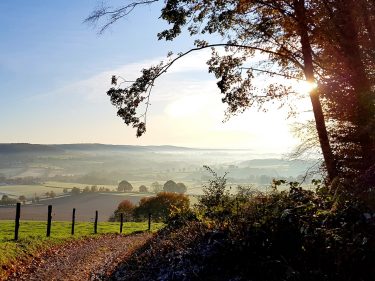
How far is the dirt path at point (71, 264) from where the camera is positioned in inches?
533

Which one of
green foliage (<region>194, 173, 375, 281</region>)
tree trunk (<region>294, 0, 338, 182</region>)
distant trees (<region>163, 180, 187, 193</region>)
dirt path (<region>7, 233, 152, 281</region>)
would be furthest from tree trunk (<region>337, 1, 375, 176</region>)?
distant trees (<region>163, 180, 187, 193</region>)

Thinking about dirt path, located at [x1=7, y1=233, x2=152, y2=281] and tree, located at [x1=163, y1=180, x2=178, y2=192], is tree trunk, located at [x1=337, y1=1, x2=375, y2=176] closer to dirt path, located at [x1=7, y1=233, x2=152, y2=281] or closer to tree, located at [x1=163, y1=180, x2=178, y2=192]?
dirt path, located at [x1=7, y1=233, x2=152, y2=281]

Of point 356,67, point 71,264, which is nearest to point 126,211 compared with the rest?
point 71,264

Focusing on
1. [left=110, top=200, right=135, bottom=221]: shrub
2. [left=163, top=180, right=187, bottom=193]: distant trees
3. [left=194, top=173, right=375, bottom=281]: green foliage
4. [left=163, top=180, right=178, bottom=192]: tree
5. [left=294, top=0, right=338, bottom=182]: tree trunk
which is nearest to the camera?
[left=194, top=173, right=375, bottom=281]: green foliage

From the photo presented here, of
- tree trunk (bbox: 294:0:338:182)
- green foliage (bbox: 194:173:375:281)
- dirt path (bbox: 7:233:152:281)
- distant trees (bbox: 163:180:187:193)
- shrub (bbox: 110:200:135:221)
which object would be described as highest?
tree trunk (bbox: 294:0:338:182)

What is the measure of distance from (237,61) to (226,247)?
10340 mm

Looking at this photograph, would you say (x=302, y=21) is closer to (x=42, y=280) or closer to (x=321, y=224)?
(x=321, y=224)

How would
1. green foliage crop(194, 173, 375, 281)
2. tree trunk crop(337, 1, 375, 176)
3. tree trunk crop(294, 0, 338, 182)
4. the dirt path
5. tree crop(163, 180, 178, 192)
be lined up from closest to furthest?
green foliage crop(194, 173, 375, 281) → the dirt path → tree trunk crop(294, 0, 338, 182) → tree trunk crop(337, 1, 375, 176) → tree crop(163, 180, 178, 192)

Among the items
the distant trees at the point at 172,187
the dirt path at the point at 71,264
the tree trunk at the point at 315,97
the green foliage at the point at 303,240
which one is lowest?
the distant trees at the point at 172,187

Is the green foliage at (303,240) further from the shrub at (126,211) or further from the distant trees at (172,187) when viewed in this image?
the distant trees at (172,187)

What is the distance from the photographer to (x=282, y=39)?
A: 16.8 metres

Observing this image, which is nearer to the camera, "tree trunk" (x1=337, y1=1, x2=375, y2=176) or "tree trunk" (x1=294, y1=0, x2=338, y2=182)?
"tree trunk" (x1=294, y1=0, x2=338, y2=182)

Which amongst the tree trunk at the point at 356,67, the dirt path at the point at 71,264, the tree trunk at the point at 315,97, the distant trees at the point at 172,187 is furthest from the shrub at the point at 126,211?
the distant trees at the point at 172,187

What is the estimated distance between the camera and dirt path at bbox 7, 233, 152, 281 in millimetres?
13531
